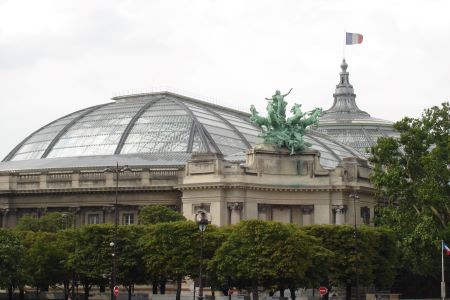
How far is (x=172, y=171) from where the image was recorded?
123m

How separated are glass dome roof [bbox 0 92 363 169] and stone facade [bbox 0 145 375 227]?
20.3ft

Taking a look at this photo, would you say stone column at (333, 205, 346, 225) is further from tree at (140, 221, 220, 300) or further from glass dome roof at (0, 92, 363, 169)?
tree at (140, 221, 220, 300)

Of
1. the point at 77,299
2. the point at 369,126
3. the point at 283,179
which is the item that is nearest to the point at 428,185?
the point at 283,179

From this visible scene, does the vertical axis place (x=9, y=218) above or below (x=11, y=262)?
above

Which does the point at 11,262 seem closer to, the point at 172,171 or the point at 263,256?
the point at 263,256

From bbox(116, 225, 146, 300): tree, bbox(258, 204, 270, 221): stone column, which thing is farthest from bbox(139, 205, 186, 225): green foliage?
bbox(116, 225, 146, 300): tree

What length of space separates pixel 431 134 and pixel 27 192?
153 ft

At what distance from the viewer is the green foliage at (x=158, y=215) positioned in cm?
11269

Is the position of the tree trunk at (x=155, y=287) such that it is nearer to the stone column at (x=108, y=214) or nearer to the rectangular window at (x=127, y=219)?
the rectangular window at (x=127, y=219)

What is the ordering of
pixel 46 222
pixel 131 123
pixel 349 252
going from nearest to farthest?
pixel 349 252
pixel 46 222
pixel 131 123

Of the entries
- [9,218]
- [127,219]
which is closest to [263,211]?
[127,219]

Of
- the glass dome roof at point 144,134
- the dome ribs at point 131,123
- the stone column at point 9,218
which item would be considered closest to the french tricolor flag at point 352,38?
the glass dome roof at point 144,134

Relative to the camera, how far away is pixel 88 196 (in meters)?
126

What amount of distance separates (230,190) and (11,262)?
29508mm
